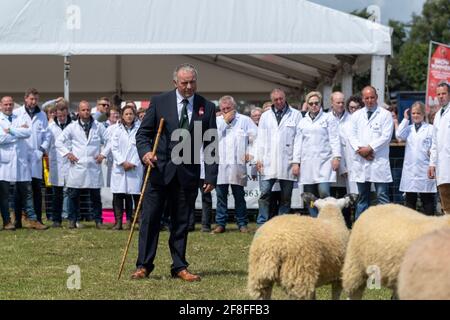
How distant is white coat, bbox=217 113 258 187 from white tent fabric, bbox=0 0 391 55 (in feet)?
5.89

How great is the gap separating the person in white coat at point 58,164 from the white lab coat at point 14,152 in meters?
0.83

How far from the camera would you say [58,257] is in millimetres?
11523

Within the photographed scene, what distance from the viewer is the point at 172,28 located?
54.5ft

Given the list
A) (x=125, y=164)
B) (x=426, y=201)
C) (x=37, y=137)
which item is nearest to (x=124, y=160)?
(x=125, y=164)

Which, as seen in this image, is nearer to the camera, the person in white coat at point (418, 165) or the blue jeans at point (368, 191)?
the blue jeans at point (368, 191)

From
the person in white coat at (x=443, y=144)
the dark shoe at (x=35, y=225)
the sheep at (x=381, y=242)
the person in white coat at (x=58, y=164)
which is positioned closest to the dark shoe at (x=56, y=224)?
the person in white coat at (x=58, y=164)

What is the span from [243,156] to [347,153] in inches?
82.3

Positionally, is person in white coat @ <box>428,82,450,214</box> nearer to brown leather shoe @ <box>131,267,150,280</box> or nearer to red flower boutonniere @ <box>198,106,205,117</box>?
red flower boutonniere @ <box>198,106,205,117</box>

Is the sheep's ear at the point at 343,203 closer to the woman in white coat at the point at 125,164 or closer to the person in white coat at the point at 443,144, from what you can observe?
the person in white coat at the point at 443,144

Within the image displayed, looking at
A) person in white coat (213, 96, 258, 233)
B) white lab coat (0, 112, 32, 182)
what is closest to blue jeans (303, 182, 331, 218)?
person in white coat (213, 96, 258, 233)

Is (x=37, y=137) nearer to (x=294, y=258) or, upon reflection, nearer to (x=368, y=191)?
(x=368, y=191)

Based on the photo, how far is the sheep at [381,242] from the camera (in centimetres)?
675

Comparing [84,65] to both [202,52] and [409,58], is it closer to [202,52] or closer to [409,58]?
[202,52]
